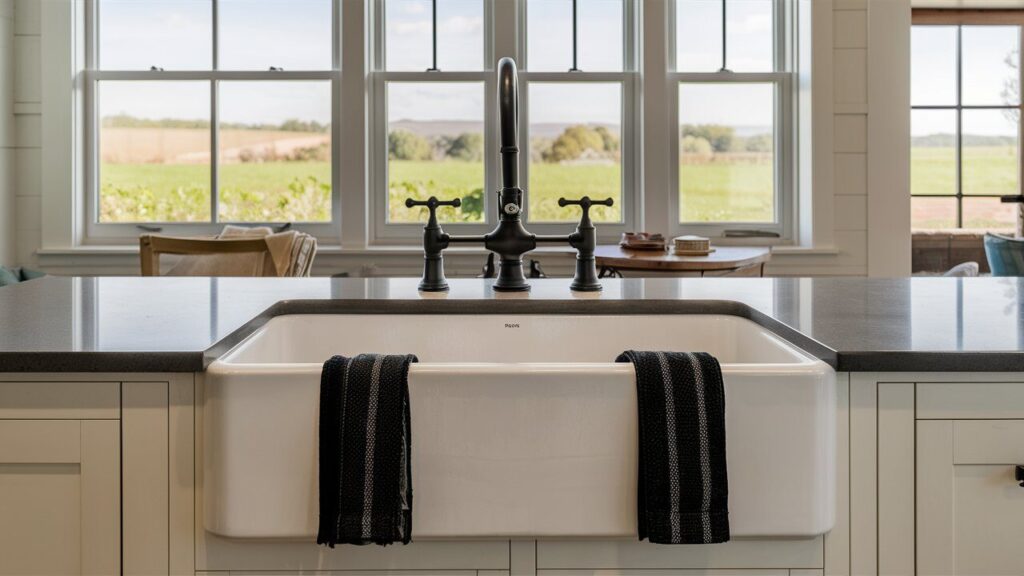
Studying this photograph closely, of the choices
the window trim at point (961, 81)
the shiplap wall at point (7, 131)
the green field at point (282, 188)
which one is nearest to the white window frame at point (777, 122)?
the green field at point (282, 188)

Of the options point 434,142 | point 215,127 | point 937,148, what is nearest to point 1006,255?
point 937,148

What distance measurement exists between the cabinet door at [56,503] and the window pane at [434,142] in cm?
403

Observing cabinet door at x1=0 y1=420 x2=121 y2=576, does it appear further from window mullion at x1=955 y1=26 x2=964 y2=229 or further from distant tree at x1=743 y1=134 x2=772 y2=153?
window mullion at x1=955 y1=26 x2=964 y2=229

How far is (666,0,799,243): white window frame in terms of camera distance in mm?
4918

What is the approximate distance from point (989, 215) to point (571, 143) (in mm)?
2830

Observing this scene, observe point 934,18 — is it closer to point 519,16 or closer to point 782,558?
point 519,16

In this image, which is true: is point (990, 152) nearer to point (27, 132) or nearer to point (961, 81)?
point (961, 81)

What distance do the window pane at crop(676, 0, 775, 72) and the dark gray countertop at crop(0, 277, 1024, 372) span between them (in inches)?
131

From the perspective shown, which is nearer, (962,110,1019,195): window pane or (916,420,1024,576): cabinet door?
(916,420,1024,576): cabinet door

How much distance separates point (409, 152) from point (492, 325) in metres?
3.66


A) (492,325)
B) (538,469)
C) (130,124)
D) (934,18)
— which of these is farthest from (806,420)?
(934,18)

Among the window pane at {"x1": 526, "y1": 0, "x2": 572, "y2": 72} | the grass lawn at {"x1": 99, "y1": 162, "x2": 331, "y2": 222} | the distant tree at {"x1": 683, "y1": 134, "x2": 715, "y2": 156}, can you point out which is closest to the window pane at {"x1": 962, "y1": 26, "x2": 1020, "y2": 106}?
the distant tree at {"x1": 683, "y1": 134, "x2": 715, "y2": 156}

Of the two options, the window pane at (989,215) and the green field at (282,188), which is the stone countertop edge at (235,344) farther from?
the window pane at (989,215)

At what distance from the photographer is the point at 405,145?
4.94 metres
